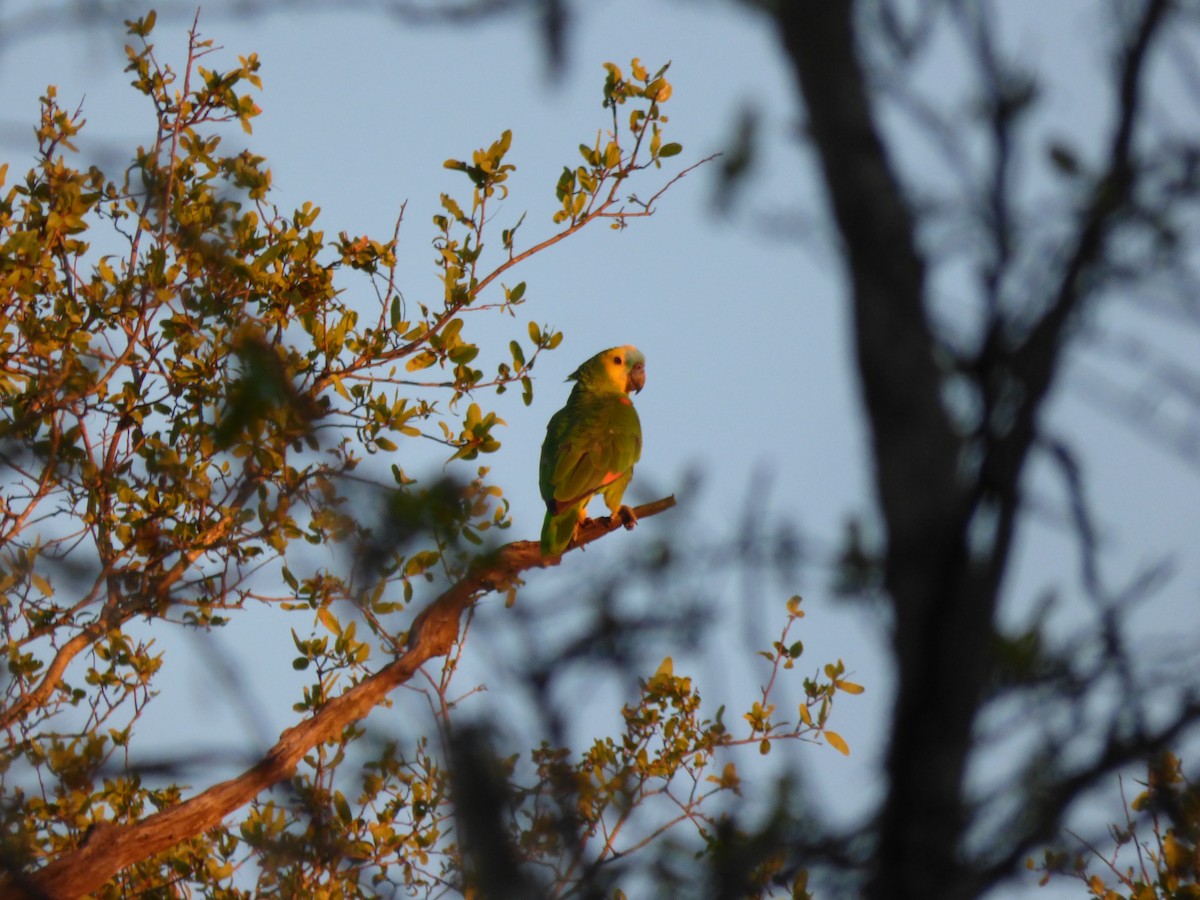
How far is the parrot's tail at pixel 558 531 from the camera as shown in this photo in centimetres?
525

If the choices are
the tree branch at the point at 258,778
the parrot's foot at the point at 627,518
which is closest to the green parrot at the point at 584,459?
the parrot's foot at the point at 627,518

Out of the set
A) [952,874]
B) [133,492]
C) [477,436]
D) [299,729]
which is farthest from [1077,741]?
[133,492]

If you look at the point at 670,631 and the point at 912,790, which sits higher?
the point at 670,631

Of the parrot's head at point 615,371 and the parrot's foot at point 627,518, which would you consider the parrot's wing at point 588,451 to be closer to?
the parrot's foot at point 627,518

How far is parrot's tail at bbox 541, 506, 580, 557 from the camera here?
5.25 metres

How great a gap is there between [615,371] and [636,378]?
0.62 ft

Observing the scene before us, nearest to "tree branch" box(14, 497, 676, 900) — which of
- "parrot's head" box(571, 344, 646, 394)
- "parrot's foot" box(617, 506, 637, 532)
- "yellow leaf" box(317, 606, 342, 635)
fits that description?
"yellow leaf" box(317, 606, 342, 635)

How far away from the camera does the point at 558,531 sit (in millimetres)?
5316

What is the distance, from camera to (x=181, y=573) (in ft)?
13.8

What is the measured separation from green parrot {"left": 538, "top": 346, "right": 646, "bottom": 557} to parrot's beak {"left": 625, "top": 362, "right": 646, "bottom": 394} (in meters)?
0.46

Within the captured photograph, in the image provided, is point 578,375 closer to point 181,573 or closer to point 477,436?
point 477,436

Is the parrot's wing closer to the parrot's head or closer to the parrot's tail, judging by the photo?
the parrot's tail

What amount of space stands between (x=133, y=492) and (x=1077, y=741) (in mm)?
3887

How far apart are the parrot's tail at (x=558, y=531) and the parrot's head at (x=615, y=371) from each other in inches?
82.6
